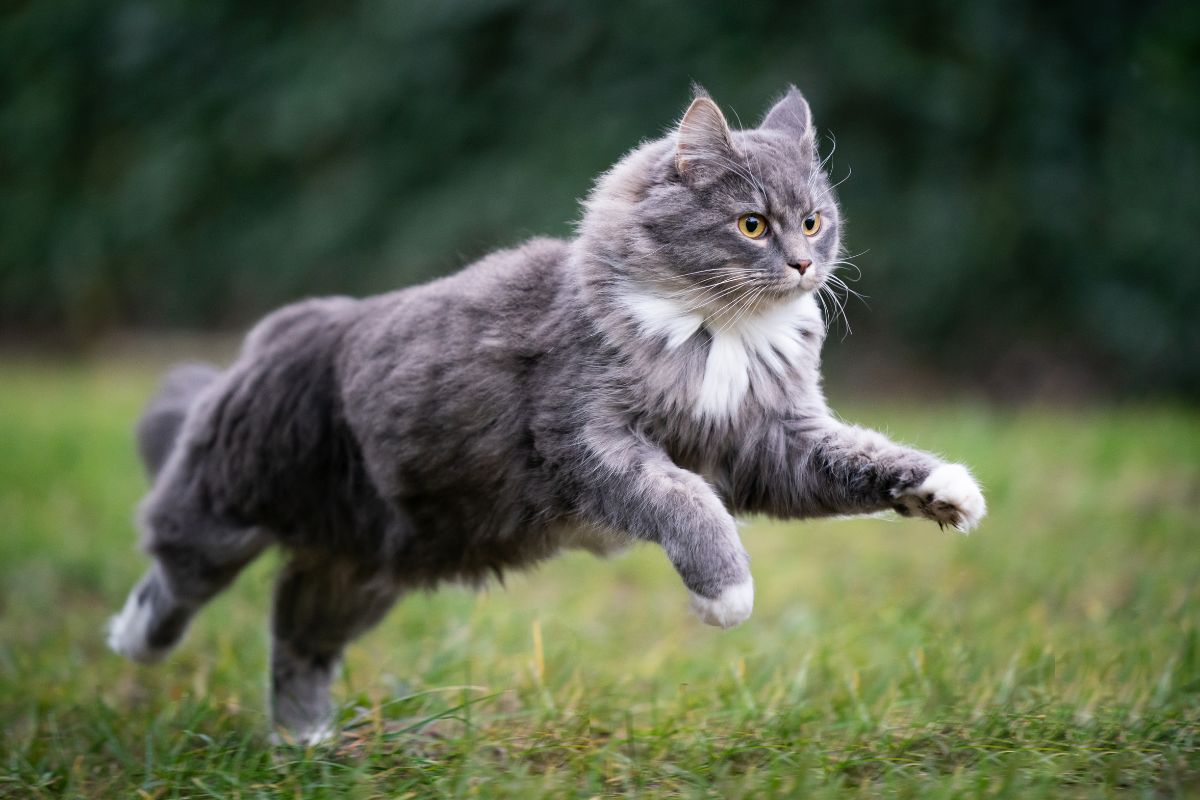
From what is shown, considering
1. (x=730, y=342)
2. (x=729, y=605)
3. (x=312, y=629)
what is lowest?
(x=312, y=629)

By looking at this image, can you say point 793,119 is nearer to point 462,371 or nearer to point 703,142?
point 703,142

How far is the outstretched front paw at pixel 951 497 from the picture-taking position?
8.77ft

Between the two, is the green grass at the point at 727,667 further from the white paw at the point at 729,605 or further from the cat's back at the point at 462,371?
the cat's back at the point at 462,371

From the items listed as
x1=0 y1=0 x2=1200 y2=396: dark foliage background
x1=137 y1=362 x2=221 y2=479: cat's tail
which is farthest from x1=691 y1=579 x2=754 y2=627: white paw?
x1=0 y1=0 x2=1200 y2=396: dark foliage background

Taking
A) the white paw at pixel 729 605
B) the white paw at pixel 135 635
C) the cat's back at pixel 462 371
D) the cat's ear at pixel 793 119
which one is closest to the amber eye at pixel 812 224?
the cat's ear at pixel 793 119

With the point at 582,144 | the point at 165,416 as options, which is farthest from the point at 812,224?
the point at 582,144

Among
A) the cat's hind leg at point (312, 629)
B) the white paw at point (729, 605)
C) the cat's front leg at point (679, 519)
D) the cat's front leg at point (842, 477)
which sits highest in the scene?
the cat's front leg at point (842, 477)

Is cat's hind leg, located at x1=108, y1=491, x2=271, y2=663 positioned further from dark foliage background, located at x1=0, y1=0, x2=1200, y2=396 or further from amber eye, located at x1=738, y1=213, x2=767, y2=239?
dark foliage background, located at x1=0, y1=0, x2=1200, y2=396

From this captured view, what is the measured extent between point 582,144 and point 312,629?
5545mm

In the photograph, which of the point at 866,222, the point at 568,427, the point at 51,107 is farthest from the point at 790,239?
the point at 51,107

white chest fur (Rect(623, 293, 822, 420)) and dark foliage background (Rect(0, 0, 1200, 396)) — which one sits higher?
dark foliage background (Rect(0, 0, 1200, 396))

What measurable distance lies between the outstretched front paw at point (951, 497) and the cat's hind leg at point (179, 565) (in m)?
1.87

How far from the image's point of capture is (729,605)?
2598mm

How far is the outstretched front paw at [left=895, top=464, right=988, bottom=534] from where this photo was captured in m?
2.67
